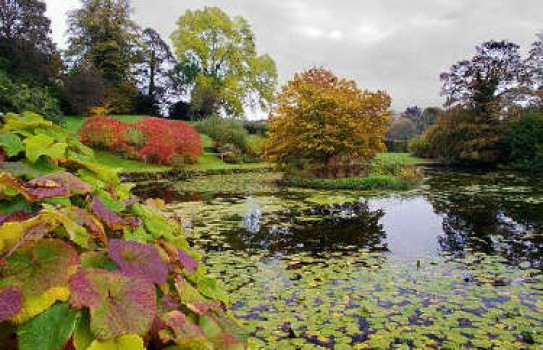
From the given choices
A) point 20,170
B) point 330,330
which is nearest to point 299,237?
point 330,330

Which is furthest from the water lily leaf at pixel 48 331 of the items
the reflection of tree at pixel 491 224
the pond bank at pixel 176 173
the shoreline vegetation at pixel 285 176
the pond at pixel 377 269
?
the pond bank at pixel 176 173

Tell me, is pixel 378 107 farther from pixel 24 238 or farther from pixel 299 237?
pixel 24 238

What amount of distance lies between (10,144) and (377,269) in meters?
6.47

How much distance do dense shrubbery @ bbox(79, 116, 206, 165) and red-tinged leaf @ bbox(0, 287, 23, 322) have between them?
26.4 metres

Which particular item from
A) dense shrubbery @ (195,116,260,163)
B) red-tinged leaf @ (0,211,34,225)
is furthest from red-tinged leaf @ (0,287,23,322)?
dense shrubbery @ (195,116,260,163)

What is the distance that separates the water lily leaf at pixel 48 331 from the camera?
0.85 metres

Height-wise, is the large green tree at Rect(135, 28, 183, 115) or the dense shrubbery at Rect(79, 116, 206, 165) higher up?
the large green tree at Rect(135, 28, 183, 115)

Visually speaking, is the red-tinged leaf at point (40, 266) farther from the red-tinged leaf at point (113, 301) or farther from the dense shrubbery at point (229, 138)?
the dense shrubbery at point (229, 138)

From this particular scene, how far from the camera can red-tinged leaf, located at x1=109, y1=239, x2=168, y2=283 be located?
1.05m

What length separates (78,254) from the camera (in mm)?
1073

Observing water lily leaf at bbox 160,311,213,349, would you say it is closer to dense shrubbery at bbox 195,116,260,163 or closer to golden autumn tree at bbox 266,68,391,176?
golden autumn tree at bbox 266,68,391,176

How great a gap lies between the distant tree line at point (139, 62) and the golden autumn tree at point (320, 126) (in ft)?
58.6

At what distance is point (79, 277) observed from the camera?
942 millimetres

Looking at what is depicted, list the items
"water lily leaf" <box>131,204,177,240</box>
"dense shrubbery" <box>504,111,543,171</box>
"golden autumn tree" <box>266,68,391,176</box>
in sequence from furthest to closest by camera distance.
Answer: "dense shrubbery" <box>504,111,543,171</box> < "golden autumn tree" <box>266,68,391,176</box> < "water lily leaf" <box>131,204,177,240</box>
